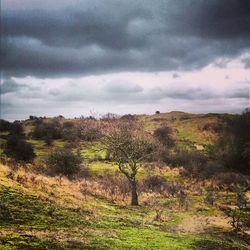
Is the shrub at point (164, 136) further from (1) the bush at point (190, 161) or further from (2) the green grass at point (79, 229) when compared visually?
(2) the green grass at point (79, 229)

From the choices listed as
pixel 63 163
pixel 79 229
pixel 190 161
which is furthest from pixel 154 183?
pixel 79 229

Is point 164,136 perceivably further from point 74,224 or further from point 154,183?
point 74,224

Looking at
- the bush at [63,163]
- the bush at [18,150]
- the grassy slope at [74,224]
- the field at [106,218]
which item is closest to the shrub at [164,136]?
the bush at [18,150]

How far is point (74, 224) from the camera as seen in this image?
2052cm

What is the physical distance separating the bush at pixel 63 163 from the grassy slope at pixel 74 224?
20656 millimetres

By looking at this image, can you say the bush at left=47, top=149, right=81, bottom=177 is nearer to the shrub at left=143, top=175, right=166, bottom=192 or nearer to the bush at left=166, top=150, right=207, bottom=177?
the shrub at left=143, top=175, right=166, bottom=192

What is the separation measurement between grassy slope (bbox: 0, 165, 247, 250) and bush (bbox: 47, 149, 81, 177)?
20.7 metres

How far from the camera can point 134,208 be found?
31.4 metres

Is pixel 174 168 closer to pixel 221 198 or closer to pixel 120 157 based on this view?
pixel 221 198

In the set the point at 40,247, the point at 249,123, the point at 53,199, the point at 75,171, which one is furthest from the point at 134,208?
the point at 249,123

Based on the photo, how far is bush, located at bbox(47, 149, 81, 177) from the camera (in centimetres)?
5122

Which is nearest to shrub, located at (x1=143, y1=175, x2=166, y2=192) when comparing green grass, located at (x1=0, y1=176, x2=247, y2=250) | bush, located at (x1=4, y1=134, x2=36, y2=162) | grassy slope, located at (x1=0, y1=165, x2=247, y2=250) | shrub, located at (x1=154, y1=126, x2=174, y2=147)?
grassy slope, located at (x1=0, y1=165, x2=247, y2=250)

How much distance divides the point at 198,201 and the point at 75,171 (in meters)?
18.3

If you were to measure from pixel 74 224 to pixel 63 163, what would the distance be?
3125cm
